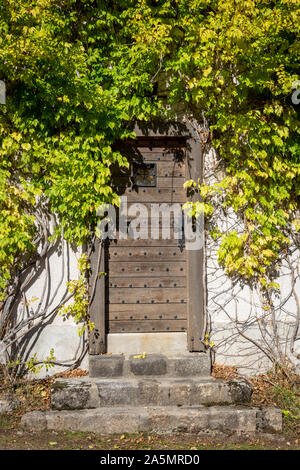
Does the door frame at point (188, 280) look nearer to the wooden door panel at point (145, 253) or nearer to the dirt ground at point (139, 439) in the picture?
the wooden door panel at point (145, 253)

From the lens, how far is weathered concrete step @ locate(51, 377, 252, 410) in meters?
3.92

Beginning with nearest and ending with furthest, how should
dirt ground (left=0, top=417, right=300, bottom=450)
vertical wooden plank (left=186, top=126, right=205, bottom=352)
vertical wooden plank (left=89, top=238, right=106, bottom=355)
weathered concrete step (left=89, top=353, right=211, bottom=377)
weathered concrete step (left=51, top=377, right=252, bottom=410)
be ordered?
dirt ground (left=0, top=417, right=300, bottom=450) → weathered concrete step (left=51, top=377, right=252, bottom=410) → weathered concrete step (left=89, top=353, right=211, bottom=377) → vertical wooden plank (left=89, top=238, right=106, bottom=355) → vertical wooden plank (left=186, top=126, right=205, bottom=352)

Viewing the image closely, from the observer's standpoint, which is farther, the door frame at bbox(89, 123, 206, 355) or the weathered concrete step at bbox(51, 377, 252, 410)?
the door frame at bbox(89, 123, 206, 355)

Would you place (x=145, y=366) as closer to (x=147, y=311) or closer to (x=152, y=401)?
(x=152, y=401)

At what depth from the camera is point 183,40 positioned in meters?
4.59

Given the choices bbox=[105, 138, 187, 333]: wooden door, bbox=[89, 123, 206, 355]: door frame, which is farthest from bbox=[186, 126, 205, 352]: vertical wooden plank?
bbox=[105, 138, 187, 333]: wooden door

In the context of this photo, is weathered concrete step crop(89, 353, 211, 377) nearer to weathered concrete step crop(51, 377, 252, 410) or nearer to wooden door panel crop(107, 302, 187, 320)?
weathered concrete step crop(51, 377, 252, 410)

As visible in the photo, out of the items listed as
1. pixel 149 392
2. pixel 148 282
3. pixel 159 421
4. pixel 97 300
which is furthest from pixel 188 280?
pixel 159 421

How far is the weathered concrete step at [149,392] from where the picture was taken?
12.8 feet

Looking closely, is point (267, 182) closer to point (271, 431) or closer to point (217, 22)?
point (217, 22)

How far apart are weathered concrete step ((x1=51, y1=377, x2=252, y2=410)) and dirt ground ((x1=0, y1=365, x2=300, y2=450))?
219 mm

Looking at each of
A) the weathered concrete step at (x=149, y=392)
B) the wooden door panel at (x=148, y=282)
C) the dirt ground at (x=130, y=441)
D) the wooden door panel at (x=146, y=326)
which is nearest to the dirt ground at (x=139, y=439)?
the dirt ground at (x=130, y=441)

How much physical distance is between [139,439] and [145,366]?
803mm

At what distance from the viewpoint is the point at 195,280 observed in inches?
179
